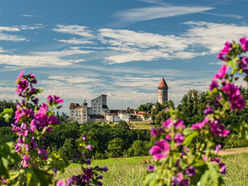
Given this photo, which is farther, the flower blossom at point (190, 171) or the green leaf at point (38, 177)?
the green leaf at point (38, 177)

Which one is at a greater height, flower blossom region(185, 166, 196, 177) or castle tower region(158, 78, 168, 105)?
castle tower region(158, 78, 168, 105)

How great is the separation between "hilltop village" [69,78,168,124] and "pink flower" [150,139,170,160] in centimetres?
11057

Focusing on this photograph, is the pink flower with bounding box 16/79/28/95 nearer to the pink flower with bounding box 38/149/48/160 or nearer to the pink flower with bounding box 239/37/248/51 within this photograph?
the pink flower with bounding box 38/149/48/160

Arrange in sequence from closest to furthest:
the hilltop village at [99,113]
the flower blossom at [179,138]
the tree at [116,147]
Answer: the flower blossom at [179,138] → the tree at [116,147] → the hilltop village at [99,113]

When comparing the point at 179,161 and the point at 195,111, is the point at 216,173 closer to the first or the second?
the point at 179,161

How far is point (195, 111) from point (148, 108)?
2745 inches

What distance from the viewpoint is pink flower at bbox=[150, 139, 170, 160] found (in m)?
1.97

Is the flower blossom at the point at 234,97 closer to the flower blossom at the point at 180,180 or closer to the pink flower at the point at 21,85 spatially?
the flower blossom at the point at 180,180

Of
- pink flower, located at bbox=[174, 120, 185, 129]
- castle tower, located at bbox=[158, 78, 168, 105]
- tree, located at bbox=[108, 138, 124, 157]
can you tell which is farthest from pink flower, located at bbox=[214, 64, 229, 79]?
castle tower, located at bbox=[158, 78, 168, 105]

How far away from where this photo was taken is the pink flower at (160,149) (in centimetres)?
197

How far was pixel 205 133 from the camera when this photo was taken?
2172 mm

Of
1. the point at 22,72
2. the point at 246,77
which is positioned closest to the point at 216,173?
the point at 246,77

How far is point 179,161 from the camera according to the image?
6.84 feet

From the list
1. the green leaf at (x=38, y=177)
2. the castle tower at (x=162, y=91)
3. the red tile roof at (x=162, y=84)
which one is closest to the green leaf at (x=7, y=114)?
the green leaf at (x=38, y=177)
